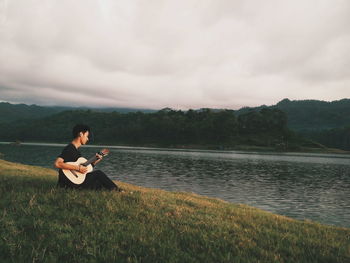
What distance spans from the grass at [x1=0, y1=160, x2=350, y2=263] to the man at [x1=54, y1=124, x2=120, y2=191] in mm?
460

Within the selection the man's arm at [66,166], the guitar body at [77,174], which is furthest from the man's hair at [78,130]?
the man's arm at [66,166]

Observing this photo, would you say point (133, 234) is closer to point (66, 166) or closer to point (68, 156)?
point (66, 166)

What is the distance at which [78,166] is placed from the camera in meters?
10.2

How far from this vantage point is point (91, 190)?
11062 mm

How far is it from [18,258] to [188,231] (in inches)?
173

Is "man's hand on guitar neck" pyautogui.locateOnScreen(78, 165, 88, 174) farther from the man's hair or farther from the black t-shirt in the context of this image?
the man's hair

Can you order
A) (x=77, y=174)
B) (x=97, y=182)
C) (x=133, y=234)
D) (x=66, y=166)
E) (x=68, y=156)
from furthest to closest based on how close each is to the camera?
(x=97, y=182) < (x=77, y=174) < (x=68, y=156) < (x=66, y=166) < (x=133, y=234)

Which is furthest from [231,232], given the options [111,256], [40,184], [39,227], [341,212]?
[341,212]

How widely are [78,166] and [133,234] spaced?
4096 millimetres

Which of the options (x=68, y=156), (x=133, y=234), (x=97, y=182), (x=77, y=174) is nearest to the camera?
(x=133, y=234)

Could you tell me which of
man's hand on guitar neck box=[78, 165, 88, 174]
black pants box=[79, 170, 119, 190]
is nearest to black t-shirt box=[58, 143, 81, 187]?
man's hand on guitar neck box=[78, 165, 88, 174]

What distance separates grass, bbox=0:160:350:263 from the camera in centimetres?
640

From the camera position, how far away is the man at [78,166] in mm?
10016

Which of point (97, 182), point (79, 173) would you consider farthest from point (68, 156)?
point (97, 182)
